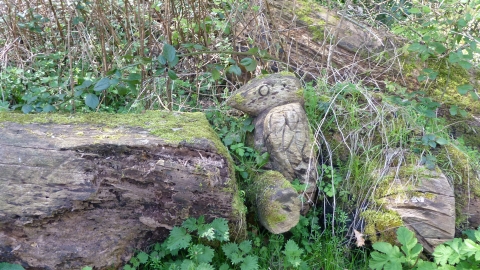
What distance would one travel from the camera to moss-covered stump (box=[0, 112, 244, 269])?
2395mm

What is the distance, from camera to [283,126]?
10.2 ft

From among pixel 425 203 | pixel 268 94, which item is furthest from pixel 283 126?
pixel 425 203

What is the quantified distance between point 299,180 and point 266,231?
0.43 m

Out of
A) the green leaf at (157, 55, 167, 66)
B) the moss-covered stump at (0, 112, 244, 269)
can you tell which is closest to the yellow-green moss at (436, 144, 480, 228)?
the moss-covered stump at (0, 112, 244, 269)

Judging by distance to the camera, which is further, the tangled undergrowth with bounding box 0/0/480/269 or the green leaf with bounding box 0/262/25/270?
the tangled undergrowth with bounding box 0/0/480/269

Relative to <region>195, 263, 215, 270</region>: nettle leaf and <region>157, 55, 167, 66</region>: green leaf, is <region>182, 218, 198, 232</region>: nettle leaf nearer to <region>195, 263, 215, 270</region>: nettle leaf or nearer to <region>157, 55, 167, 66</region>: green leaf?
<region>195, 263, 215, 270</region>: nettle leaf

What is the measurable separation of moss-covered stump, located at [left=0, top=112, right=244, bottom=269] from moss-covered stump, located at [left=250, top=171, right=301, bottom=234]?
20cm

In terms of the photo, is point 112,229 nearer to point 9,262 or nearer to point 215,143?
point 9,262

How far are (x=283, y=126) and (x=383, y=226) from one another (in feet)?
3.17

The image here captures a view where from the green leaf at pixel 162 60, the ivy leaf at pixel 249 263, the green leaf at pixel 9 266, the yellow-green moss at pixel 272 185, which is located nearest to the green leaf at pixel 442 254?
the yellow-green moss at pixel 272 185

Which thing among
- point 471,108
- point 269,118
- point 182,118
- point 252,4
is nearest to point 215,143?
point 182,118

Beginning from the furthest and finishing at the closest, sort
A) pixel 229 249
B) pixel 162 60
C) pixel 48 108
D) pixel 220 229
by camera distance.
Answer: pixel 48 108, pixel 162 60, pixel 229 249, pixel 220 229

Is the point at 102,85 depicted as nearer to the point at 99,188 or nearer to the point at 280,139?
the point at 99,188

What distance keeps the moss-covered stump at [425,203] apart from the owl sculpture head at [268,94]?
3.12 feet
